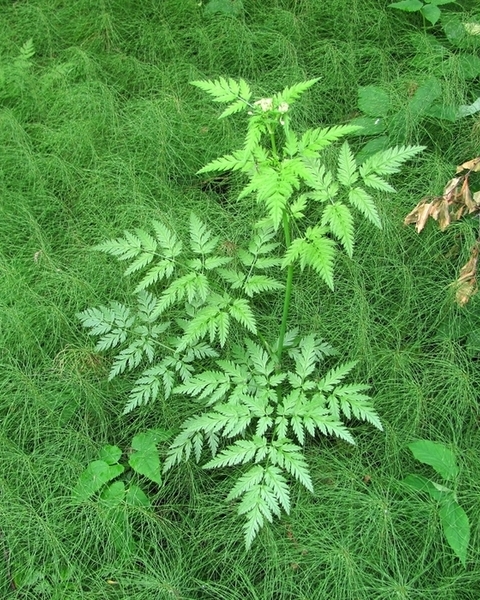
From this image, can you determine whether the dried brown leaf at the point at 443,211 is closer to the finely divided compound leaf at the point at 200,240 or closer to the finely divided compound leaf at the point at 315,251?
the finely divided compound leaf at the point at 315,251

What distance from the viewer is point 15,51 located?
3467mm

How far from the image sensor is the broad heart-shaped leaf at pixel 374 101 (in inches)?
110

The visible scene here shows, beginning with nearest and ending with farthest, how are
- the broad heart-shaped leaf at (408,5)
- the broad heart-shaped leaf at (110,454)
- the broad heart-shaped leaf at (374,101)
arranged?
the broad heart-shaped leaf at (110,454)
the broad heart-shaped leaf at (374,101)
the broad heart-shaped leaf at (408,5)

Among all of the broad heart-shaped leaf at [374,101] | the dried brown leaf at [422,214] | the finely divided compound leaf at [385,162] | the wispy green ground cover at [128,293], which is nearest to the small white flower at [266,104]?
the finely divided compound leaf at [385,162]

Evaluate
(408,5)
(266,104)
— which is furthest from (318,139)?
(408,5)

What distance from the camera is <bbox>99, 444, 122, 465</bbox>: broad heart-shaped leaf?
216cm

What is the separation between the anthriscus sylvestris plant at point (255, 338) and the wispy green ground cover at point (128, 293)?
0.13 m

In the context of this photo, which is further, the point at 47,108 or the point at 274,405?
the point at 47,108

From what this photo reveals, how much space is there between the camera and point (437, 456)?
6.57ft

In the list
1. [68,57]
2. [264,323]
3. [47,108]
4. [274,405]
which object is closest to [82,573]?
[274,405]

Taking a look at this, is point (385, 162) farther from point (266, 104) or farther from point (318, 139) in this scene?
point (266, 104)

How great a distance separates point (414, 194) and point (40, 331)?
1.50m

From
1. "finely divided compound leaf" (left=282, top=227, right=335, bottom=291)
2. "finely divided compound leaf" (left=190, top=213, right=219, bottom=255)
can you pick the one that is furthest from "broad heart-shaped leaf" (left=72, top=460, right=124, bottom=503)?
"finely divided compound leaf" (left=282, top=227, right=335, bottom=291)

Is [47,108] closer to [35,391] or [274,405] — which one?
[35,391]
